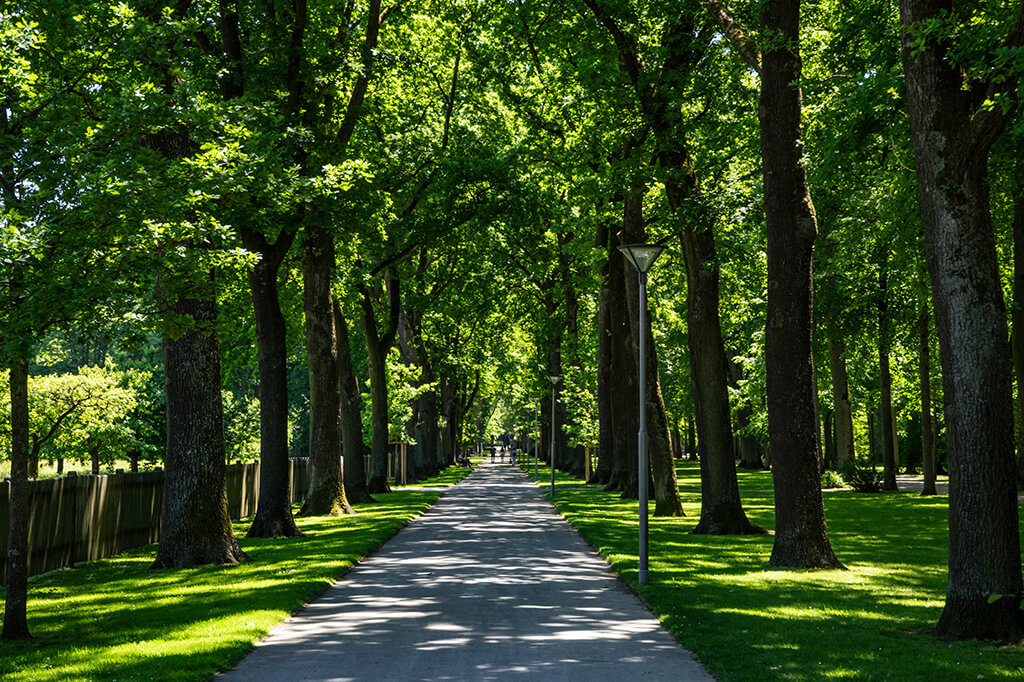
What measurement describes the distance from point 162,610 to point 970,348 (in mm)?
9163

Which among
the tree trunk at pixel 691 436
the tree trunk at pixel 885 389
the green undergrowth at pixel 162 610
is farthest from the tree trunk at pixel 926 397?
the tree trunk at pixel 691 436

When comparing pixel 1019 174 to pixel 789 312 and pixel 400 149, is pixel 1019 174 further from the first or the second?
pixel 400 149

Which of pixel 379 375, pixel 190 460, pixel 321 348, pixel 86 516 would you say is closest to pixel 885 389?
pixel 379 375

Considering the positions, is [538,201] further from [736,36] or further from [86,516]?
[86,516]

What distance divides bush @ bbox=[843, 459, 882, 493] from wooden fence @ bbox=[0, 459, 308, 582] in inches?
980

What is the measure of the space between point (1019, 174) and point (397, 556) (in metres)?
12.9

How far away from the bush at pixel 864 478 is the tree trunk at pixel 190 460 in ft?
85.7

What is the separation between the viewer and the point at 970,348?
341 inches

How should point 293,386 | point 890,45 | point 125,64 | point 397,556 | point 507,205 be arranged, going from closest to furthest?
point 125,64 < point 890,45 < point 397,556 < point 507,205 < point 293,386

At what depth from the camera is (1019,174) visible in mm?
16281

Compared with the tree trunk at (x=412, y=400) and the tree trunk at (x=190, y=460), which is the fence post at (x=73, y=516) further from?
the tree trunk at (x=412, y=400)

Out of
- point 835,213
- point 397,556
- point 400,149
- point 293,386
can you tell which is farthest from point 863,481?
point 293,386

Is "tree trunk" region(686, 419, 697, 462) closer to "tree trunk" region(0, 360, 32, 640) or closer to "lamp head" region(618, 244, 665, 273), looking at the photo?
"lamp head" region(618, 244, 665, 273)

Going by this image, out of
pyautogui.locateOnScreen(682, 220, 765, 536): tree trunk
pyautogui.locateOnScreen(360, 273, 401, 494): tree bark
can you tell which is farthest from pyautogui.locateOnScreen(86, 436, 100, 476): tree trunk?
pyautogui.locateOnScreen(682, 220, 765, 536): tree trunk
